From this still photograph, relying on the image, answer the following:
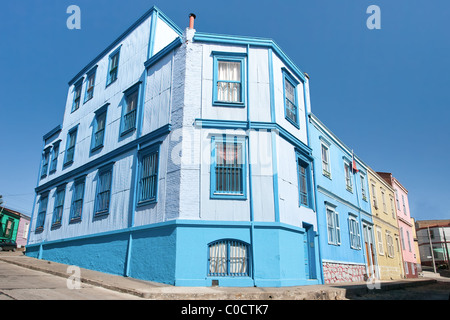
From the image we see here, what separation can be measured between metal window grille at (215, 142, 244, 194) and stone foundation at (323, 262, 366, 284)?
5764 millimetres

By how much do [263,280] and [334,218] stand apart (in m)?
7.41

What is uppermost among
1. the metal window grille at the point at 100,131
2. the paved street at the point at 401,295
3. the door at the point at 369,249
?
the metal window grille at the point at 100,131

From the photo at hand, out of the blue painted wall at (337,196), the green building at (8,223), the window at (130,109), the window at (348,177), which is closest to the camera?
the window at (130,109)

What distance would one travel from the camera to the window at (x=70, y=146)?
18078mm

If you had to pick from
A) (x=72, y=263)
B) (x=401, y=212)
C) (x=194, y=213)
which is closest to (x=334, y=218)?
(x=194, y=213)

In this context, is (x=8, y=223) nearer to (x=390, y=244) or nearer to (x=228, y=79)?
(x=228, y=79)

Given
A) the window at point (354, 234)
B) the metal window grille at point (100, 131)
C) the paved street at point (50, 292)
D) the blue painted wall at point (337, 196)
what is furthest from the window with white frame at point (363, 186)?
the paved street at point (50, 292)

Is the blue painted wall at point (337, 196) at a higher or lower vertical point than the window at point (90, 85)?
lower

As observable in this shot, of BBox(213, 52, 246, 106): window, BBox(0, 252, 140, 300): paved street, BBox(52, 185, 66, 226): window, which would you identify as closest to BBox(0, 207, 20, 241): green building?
BBox(52, 185, 66, 226): window

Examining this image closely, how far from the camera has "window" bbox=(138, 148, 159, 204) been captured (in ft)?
38.6

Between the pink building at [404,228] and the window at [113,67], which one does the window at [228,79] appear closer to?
the window at [113,67]

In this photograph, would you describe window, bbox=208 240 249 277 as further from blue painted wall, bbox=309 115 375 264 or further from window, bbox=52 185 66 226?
window, bbox=52 185 66 226

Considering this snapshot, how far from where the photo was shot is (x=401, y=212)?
1142 inches

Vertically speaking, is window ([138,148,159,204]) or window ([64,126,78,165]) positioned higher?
window ([64,126,78,165])
